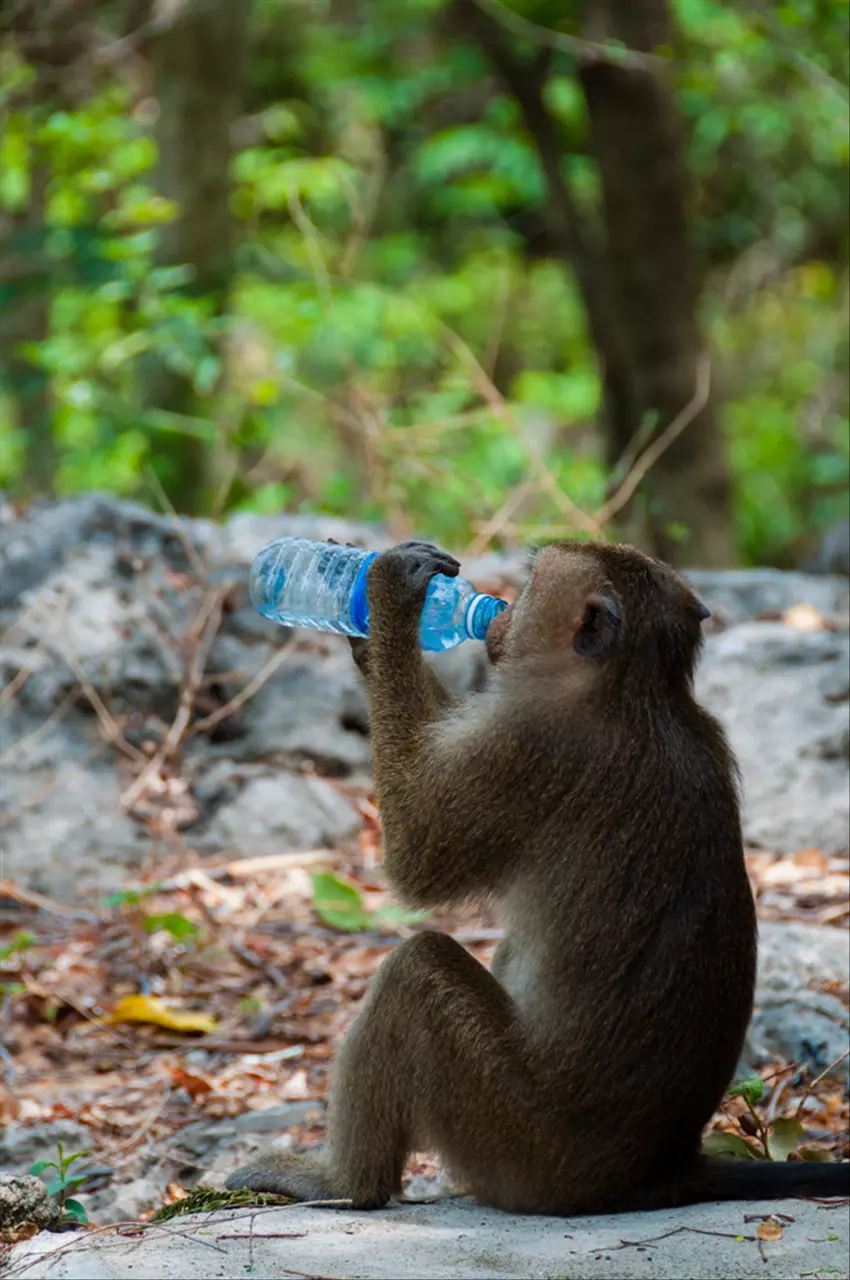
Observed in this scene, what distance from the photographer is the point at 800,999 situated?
467 cm

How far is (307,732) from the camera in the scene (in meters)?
6.62

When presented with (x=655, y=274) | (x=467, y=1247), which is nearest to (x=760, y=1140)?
(x=467, y=1247)

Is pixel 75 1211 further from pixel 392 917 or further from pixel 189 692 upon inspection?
pixel 189 692

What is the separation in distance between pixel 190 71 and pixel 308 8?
806cm

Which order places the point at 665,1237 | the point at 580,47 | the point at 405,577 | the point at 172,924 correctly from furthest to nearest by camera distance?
1. the point at 580,47
2. the point at 172,924
3. the point at 405,577
4. the point at 665,1237

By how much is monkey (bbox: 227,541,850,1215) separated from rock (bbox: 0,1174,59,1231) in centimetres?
55

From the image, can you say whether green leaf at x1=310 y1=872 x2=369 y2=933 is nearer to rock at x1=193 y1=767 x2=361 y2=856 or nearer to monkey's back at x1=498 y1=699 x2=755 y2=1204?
rock at x1=193 y1=767 x2=361 y2=856

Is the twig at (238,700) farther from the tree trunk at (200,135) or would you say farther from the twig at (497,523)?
the tree trunk at (200,135)

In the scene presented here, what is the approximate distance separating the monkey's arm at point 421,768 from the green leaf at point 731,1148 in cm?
101

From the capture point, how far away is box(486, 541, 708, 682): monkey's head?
3.53 meters

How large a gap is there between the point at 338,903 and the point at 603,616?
7.71 ft

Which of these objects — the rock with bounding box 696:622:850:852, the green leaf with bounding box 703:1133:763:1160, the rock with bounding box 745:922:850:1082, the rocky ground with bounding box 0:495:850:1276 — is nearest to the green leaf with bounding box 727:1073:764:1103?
the green leaf with bounding box 703:1133:763:1160

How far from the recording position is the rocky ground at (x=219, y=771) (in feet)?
16.5

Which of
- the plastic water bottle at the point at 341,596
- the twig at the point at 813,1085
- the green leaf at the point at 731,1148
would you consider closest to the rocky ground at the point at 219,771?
the twig at the point at 813,1085
